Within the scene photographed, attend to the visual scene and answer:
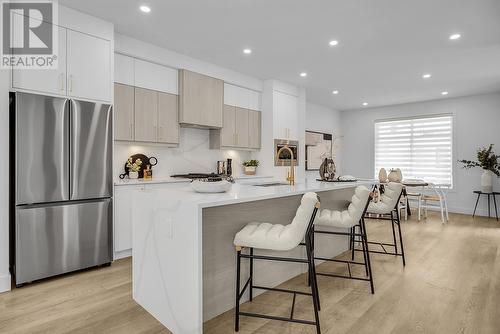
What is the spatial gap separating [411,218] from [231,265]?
503 centimetres

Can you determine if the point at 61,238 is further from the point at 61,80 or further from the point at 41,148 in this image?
the point at 61,80

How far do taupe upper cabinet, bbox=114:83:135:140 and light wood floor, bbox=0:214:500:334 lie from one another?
1504 mm

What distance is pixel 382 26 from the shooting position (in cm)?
321

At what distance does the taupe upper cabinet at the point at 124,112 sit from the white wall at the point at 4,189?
1100 millimetres

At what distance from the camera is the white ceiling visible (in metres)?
2.86

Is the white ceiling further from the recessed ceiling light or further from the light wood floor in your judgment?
the light wood floor

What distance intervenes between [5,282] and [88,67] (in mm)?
2136

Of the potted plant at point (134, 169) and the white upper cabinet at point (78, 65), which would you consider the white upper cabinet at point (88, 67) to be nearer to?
the white upper cabinet at point (78, 65)

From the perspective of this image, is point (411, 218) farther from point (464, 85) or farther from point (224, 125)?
point (224, 125)

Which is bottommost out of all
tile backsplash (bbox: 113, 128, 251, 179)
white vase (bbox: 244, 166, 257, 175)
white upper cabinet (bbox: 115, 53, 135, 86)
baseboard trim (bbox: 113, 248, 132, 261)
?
baseboard trim (bbox: 113, 248, 132, 261)

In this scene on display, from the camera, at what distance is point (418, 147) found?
7090 millimetres

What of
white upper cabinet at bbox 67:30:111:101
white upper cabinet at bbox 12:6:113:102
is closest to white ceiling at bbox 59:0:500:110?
white upper cabinet at bbox 12:6:113:102

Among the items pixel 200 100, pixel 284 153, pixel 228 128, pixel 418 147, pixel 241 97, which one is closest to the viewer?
pixel 200 100

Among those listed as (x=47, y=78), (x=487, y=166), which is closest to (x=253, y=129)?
(x=47, y=78)
